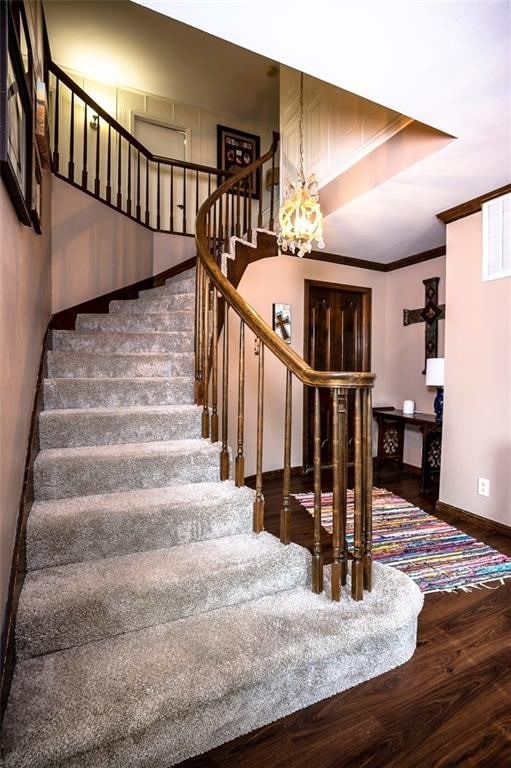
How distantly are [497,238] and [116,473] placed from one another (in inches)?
119

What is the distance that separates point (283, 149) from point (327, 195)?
3.24 feet

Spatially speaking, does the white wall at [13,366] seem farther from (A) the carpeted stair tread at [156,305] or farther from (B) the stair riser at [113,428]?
(A) the carpeted stair tread at [156,305]

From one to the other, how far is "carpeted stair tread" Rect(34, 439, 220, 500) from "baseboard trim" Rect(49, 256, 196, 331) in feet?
5.07

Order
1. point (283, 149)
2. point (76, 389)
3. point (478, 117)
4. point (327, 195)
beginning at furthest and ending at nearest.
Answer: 1. point (283, 149)
2. point (327, 195)
3. point (76, 389)
4. point (478, 117)

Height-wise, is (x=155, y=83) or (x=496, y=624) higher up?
(x=155, y=83)

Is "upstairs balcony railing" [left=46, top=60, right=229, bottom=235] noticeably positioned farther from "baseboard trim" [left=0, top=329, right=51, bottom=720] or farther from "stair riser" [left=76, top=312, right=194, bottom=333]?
"baseboard trim" [left=0, top=329, right=51, bottom=720]

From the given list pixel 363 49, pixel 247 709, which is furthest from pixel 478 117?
pixel 247 709

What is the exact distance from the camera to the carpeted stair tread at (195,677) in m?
1.02

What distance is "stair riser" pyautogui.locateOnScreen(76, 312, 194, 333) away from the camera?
3076 mm

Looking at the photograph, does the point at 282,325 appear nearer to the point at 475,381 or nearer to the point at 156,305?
the point at 156,305

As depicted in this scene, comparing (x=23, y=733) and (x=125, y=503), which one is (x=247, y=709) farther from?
(x=125, y=503)

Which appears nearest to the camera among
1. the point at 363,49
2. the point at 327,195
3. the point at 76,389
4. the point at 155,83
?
the point at 363,49

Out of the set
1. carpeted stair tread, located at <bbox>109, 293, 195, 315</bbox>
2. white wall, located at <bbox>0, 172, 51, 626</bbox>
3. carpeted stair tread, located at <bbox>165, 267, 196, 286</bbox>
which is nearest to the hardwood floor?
white wall, located at <bbox>0, 172, 51, 626</bbox>

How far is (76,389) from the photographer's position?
2.21 m
